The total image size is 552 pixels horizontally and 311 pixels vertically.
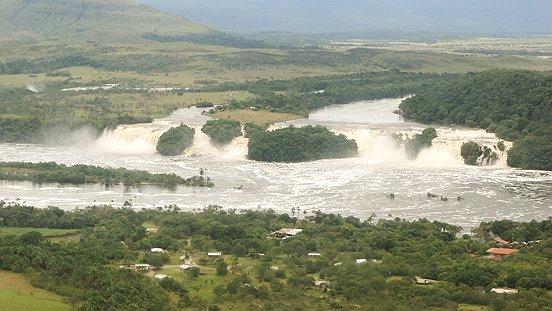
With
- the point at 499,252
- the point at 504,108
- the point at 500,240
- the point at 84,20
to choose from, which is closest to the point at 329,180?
the point at 500,240

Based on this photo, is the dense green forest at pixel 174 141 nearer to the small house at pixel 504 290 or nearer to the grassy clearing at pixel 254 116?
the grassy clearing at pixel 254 116

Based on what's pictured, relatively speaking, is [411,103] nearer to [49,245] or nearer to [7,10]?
[49,245]

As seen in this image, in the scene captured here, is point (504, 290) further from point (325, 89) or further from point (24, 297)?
point (325, 89)

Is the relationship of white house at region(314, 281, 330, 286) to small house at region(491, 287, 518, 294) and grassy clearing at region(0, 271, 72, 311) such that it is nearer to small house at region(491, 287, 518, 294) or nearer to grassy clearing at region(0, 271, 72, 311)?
small house at region(491, 287, 518, 294)

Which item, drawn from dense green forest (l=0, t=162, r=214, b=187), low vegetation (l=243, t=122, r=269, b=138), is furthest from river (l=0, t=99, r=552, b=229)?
dense green forest (l=0, t=162, r=214, b=187)

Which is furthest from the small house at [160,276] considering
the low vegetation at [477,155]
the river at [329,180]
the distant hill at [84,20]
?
the distant hill at [84,20]
